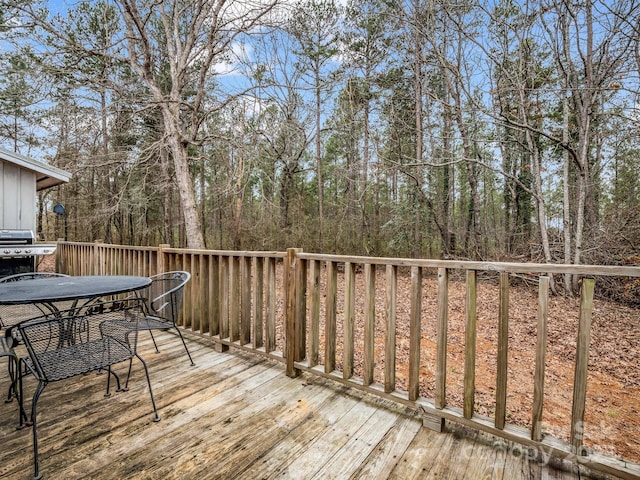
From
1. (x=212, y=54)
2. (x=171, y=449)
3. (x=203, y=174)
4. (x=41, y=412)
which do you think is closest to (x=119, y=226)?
(x=203, y=174)

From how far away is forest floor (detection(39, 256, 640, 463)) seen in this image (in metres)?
2.88

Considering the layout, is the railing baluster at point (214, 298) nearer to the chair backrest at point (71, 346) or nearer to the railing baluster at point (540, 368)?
the chair backrest at point (71, 346)

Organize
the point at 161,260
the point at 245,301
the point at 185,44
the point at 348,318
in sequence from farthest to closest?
the point at 185,44 → the point at 161,260 → the point at 245,301 → the point at 348,318

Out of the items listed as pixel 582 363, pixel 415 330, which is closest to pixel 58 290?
pixel 415 330

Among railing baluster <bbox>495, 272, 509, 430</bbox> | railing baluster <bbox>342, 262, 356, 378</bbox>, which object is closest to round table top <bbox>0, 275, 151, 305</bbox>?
railing baluster <bbox>342, 262, 356, 378</bbox>

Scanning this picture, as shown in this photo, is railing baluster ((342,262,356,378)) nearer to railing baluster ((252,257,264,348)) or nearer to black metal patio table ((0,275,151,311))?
railing baluster ((252,257,264,348))

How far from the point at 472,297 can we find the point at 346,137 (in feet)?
30.0

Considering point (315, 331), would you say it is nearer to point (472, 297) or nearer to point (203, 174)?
point (472, 297)

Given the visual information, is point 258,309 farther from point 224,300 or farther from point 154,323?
point 154,323

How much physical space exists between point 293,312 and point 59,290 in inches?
61.6

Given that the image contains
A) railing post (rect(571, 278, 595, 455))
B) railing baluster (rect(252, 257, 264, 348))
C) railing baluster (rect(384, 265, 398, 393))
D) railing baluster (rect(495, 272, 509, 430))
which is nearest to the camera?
railing post (rect(571, 278, 595, 455))

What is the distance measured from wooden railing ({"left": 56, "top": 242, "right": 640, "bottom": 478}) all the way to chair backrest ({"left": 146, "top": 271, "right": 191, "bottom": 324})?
0.29 metres

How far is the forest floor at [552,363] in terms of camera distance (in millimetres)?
2884

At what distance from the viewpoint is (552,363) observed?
13.6ft
